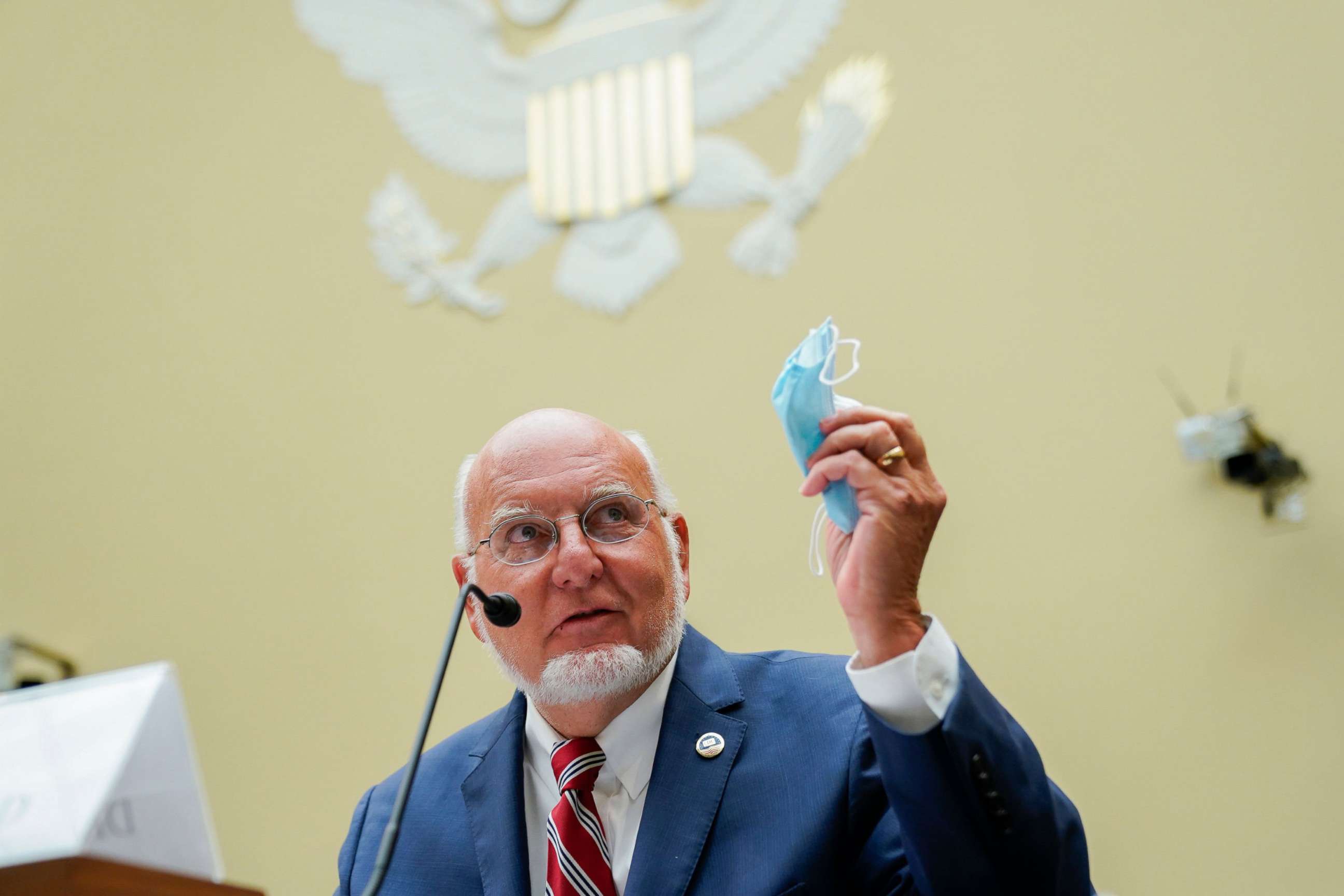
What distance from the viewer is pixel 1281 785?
293cm

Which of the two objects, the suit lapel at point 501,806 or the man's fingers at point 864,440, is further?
the suit lapel at point 501,806

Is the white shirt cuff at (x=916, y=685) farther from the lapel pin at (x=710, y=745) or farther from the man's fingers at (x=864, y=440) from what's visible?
the lapel pin at (x=710, y=745)

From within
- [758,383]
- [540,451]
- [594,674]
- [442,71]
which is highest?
[442,71]

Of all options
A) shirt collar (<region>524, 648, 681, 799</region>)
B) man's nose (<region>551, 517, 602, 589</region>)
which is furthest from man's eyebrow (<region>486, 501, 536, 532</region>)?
shirt collar (<region>524, 648, 681, 799</region>)

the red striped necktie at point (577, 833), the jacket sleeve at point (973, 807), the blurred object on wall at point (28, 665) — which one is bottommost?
the jacket sleeve at point (973, 807)

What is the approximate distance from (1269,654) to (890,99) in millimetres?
1973

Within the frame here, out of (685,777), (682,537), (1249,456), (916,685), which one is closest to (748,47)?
(1249,456)

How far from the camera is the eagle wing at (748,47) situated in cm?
383

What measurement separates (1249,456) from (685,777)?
79.1 inches

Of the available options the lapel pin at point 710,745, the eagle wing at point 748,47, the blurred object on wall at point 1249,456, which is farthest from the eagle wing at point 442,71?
the lapel pin at point 710,745

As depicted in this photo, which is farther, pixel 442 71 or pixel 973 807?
pixel 442 71

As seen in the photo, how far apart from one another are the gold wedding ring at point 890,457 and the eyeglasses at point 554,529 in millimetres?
569

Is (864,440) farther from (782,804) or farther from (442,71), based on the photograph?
(442,71)

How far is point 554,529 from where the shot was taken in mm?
1943
